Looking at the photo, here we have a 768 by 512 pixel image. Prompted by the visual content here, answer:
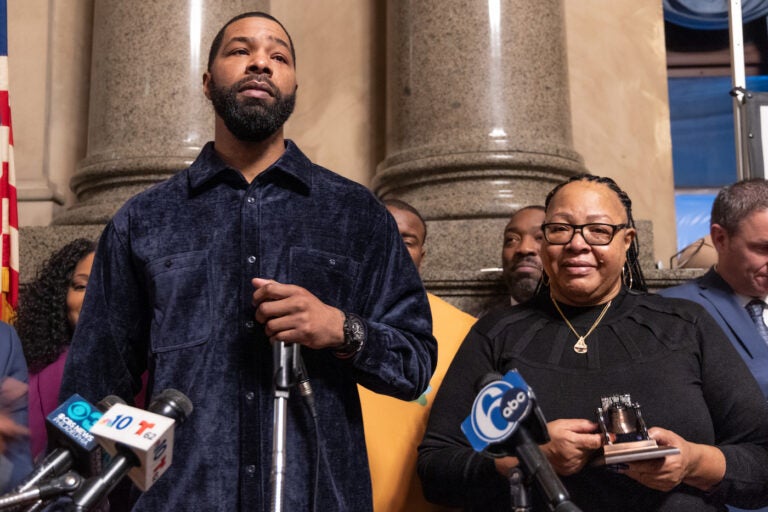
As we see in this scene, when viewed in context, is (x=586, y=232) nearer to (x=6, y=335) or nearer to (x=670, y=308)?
(x=670, y=308)

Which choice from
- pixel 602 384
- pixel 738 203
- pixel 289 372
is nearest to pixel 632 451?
pixel 602 384

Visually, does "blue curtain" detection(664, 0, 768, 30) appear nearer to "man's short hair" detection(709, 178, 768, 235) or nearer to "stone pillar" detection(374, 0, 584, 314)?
"stone pillar" detection(374, 0, 584, 314)

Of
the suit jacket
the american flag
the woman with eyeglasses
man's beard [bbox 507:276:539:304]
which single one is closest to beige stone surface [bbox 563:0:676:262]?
man's beard [bbox 507:276:539:304]

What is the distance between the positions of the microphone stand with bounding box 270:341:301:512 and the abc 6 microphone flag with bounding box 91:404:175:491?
25 centimetres

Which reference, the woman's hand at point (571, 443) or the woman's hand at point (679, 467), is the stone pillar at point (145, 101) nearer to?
the woman's hand at point (571, 443)

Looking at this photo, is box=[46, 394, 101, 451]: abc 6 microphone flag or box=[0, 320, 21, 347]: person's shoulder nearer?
box=[46, 394, 101, 451]: abc 6 microphone flag

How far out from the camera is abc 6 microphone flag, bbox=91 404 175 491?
1.57 m

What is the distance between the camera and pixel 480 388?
1850 mm

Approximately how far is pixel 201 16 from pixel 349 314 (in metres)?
3.61

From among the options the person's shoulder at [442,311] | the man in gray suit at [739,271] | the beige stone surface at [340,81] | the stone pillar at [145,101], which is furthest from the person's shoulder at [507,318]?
the beige stone surface at [340,81]

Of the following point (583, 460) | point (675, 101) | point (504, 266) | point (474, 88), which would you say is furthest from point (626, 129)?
point (675, 101)

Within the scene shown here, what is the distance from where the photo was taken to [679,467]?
2.54 m

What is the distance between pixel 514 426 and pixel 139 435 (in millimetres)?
596

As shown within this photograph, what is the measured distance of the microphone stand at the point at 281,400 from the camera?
1.82 m
